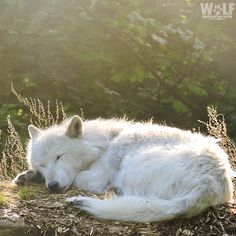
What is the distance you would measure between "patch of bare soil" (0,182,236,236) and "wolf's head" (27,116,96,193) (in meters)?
0.83

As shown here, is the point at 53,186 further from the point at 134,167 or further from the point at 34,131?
the point at 34,131

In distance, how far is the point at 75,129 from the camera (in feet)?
18.7

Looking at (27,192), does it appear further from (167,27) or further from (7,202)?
(167,27)

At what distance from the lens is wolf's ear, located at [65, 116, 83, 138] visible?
5.63 meters

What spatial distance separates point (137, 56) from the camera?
7520mm

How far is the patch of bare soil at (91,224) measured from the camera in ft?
13.7

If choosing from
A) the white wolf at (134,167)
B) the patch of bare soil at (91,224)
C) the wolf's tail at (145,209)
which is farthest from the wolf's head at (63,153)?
the wolf's tail at (145,209)

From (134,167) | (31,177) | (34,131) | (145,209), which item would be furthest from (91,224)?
(34,131)

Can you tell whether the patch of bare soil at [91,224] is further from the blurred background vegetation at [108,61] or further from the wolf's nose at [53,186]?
the blurred background vegetation at [108,61]

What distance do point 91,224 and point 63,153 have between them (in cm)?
137

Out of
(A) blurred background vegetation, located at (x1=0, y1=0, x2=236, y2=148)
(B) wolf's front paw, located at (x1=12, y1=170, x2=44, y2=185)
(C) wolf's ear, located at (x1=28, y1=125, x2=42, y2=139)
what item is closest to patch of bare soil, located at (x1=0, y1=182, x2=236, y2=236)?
(B) wolf's front paw, located at (x1=12, y1=170, x2=44, y2=185)

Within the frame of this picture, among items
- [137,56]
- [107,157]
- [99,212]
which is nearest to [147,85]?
[137,56]

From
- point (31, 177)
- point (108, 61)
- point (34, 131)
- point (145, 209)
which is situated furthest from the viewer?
point (108, 61)

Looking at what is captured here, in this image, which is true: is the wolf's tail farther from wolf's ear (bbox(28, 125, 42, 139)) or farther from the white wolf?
wolf's ear (bbox(28, 125, 42, 139))
